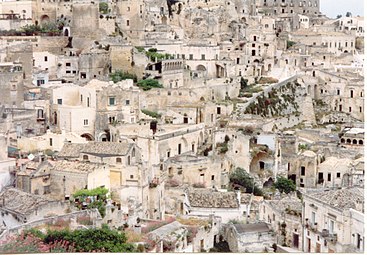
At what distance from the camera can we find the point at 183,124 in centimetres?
1752

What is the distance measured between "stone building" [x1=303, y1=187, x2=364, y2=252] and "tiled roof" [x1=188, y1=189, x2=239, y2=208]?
7.79 ft

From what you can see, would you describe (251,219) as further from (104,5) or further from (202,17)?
(202,17)

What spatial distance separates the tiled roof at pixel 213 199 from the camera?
13984 mm

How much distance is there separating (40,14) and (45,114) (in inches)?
284

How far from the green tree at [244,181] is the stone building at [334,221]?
14.6 ft

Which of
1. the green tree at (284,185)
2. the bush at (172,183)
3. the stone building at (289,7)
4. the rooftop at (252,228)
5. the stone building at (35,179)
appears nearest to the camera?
the rooftop at (252,228)

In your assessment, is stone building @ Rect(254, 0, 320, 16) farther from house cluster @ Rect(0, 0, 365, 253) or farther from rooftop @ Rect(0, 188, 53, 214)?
rooftop @ Rect(0, 188, 53, 214)

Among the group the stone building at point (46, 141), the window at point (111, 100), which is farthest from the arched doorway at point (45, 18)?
the stone building at point (46, 141)

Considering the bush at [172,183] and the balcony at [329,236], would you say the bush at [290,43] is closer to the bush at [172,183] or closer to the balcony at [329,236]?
the bush at [172,183]

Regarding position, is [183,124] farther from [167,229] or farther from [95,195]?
[167,229]

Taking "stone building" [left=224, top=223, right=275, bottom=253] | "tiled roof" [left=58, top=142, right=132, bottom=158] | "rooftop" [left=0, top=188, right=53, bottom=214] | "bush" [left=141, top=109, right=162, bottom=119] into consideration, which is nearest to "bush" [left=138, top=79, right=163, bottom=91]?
"bush" [left=141, top=109, right=162, bottom=119]

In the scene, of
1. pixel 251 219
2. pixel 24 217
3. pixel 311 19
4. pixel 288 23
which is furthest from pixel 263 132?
pixel 311 19

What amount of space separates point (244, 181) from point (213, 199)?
2.60 metres

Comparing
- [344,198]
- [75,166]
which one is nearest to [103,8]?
[75,166]
